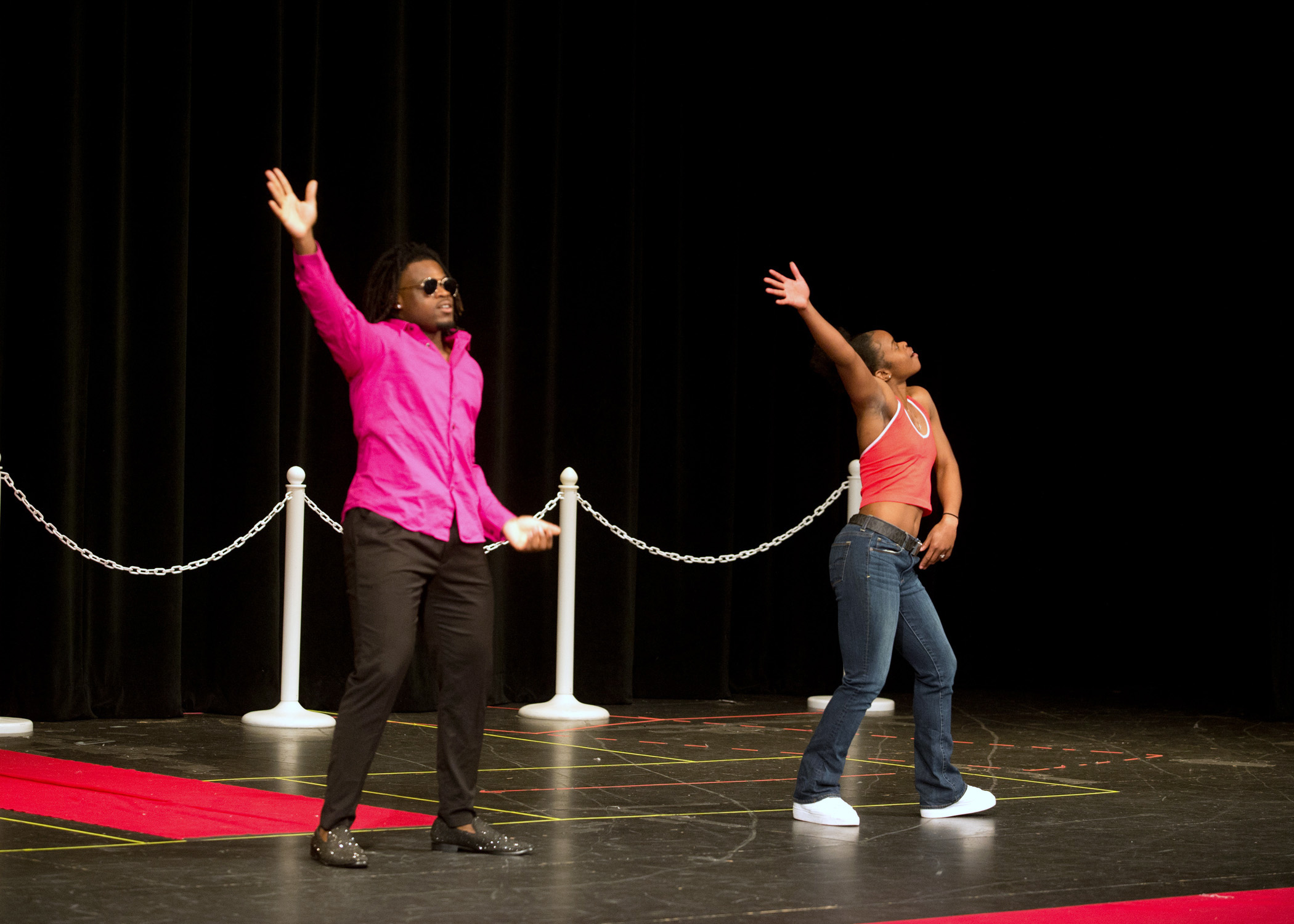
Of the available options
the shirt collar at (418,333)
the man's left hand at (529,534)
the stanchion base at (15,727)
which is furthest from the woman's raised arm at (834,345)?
the stanchion base at (15,727)

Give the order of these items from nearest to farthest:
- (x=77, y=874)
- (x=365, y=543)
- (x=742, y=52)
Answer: (x=77, y=874) < (x=365, y=543) < (x=742, y=52)

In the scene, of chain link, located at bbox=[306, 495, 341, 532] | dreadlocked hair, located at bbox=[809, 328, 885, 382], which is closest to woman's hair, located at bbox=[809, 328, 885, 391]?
dreadlocked hair, located at bbox=[809, 328, 885, 382]

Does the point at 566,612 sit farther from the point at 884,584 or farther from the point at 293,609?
the point at 884,584

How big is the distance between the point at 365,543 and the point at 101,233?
11.2ft

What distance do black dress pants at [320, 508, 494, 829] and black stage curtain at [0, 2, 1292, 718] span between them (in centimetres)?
310

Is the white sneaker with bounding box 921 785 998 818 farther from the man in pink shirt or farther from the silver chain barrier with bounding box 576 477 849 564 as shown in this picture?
the silver chain barrier with bounding box 576 477 849 564

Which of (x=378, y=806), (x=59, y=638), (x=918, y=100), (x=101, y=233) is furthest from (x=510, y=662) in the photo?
(x=918, y=100)

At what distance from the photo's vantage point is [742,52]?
7941mm

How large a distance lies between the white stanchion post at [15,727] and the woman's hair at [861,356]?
10.6 ft

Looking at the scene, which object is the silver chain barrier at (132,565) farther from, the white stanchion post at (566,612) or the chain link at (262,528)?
the white stanchion post at (566,612)

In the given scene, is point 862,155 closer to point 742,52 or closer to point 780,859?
point 742,52

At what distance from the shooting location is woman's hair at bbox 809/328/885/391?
4.18 m

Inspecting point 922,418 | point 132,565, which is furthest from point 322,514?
point 922,418

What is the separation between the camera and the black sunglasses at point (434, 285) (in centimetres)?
340
